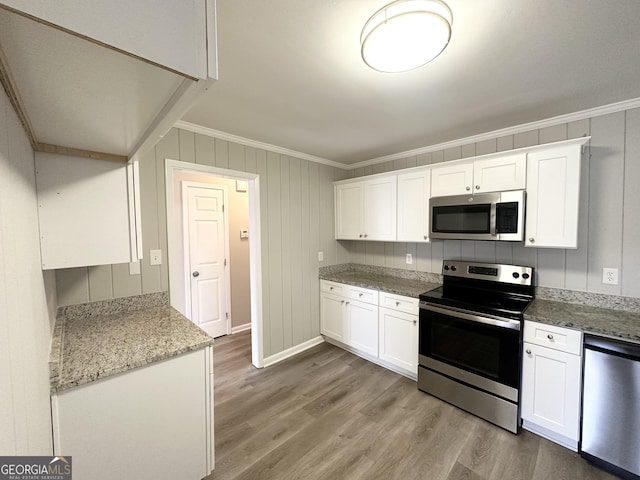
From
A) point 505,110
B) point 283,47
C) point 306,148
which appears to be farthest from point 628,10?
point 306,148

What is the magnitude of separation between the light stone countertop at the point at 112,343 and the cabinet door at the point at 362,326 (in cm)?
181

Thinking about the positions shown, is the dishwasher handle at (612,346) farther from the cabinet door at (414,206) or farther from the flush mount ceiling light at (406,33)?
the flush mount ceiling light at (406,33)

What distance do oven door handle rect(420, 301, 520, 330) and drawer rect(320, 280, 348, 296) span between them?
100 centimetres

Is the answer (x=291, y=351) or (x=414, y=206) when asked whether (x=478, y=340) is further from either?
(x=291, y=351)

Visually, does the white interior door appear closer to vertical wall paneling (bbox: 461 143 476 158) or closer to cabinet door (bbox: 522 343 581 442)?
vertical wall paneling (bbox: 461 143 476 158)

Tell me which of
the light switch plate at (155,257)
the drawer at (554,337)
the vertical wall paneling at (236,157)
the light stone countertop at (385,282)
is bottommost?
the drawer at (554,337)

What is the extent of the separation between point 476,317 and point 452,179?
1228mm

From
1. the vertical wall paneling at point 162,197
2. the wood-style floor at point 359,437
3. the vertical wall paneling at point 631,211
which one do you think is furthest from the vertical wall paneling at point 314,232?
the vertical wall paneling at point 631,211

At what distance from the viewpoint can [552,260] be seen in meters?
2.19

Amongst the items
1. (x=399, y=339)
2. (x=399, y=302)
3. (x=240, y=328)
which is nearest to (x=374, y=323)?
(x=399, y=339)

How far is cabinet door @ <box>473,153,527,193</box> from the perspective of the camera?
208 centimetres

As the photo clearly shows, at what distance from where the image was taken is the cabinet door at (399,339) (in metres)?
2.49

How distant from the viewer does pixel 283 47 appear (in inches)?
51.8

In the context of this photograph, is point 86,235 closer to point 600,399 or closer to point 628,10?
point 628,10
